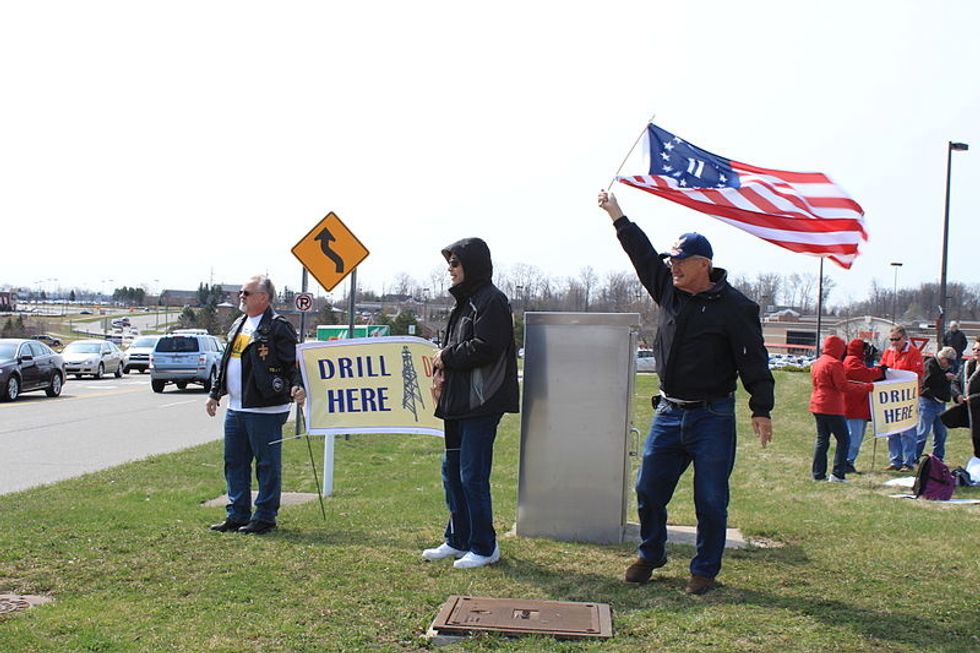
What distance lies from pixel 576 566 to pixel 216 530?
9.18 ft

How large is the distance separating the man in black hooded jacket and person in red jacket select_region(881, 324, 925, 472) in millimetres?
8346

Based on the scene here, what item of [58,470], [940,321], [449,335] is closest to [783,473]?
[449,335]

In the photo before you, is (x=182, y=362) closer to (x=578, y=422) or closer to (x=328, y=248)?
(x=328, y=248)

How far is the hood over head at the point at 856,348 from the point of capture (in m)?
12.4

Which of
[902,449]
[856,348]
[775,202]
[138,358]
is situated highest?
[775,202]

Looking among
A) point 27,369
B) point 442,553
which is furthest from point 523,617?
point 27,369

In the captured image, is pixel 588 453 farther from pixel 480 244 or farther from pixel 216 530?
pixel 216 530

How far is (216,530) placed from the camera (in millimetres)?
7102

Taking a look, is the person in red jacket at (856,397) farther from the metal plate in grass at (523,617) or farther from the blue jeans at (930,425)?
the metal plate in grass at (523,617)

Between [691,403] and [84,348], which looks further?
[84,348]

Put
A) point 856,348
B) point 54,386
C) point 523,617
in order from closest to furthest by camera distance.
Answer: point 523,617 → point 856,348 → point 54,386

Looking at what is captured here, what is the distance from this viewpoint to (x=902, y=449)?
42.6 feet

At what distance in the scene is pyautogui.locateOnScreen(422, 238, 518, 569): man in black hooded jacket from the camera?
6.00 metres

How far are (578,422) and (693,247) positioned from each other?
180 centimetres
